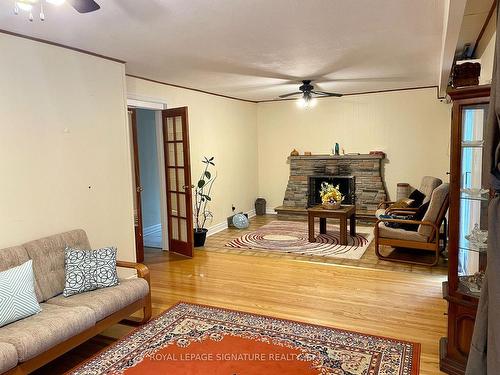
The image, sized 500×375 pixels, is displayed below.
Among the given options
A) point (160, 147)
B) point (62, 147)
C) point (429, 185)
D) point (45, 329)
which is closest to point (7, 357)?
point (45, 329)

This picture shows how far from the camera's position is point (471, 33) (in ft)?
10.6

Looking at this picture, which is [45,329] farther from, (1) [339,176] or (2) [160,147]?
(1) [339,176]

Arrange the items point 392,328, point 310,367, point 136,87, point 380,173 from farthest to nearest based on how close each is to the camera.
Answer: point 380,173
point 136,87
point 392,328
point 310,367

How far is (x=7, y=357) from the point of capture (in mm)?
2098

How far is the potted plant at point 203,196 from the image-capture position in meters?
6.10

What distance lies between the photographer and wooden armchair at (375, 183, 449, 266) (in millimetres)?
4609

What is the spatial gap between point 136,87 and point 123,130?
0.99 metres

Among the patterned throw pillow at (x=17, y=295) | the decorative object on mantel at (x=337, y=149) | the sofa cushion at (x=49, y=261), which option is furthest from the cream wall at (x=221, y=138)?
the patterned throw pillow at (x=17, y=295)

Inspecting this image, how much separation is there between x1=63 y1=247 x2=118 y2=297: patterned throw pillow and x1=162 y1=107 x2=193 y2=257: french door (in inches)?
82.7

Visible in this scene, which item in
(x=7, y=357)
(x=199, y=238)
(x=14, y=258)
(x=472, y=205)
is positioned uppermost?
(x=472, y=205)

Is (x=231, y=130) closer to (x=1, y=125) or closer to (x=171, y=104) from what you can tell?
(x=171, y=104)

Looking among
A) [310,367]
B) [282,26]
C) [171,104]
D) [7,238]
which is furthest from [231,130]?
[310,367]

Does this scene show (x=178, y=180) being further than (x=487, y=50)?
Yes

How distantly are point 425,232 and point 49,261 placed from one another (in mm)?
4264
